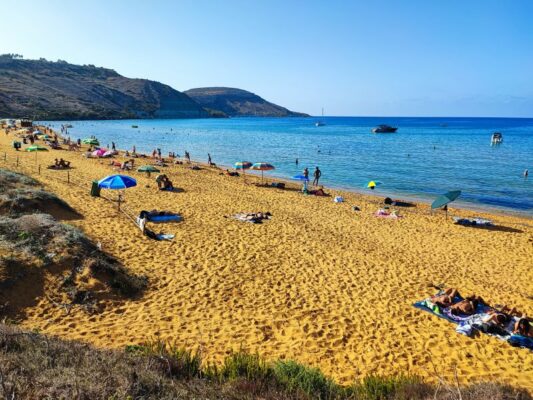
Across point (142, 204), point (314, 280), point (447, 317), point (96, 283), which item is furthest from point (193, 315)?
point (142, 204)

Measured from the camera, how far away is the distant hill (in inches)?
4309

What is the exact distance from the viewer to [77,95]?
140 metres

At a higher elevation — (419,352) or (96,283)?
(96,283)

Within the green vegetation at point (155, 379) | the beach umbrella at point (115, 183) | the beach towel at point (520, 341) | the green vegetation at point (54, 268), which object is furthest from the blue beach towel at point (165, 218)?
the beach towel at point (520, 341)

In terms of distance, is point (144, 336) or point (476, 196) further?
point (476, 196)

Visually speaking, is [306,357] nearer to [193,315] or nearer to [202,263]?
[193,315]

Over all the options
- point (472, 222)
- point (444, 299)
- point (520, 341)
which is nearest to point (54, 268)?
point (444, 299)

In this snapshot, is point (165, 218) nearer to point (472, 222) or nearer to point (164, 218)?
point (164, 218)

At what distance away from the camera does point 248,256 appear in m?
11.7

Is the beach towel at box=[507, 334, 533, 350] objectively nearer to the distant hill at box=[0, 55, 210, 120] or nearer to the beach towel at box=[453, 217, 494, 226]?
the beach towel at box=[453, 217, 494, 226]

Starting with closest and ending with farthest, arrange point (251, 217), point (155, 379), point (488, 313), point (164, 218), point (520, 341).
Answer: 1. point (155, 379)
2. point (520, 341)
3. point (488, 313)
4. point (164, 218)
5. point (251, 217)

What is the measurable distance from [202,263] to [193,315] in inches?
117

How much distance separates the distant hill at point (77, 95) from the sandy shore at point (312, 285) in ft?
330

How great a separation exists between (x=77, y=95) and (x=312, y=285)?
153755mm
